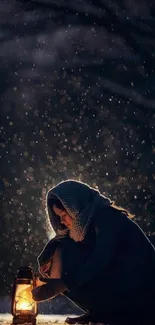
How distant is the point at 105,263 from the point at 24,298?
0.69 metres

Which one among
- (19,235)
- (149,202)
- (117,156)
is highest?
(117,156)

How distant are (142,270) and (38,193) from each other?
36.1ft

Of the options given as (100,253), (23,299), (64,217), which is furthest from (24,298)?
(100,253)

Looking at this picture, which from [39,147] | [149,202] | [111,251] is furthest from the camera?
[39,147]

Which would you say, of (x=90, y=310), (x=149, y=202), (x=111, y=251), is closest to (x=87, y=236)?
(x=111, y=251)

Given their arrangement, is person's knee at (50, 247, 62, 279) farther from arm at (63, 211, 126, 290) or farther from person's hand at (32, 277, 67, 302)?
arm at (63, 211, 126, 290)

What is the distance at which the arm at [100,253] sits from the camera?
3.06m

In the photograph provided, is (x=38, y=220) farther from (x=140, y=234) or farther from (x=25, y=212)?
(x=140, y=234)

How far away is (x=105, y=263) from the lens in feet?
10.1

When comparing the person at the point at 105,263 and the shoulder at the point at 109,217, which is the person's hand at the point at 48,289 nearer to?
the person at the point at 105,263

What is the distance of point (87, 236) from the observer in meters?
3.24

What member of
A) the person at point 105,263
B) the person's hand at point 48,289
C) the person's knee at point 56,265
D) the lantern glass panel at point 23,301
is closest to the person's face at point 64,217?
the person at point 105,263

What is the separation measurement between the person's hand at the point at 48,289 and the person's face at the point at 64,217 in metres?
0.34

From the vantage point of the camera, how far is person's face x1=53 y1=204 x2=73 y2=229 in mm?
3297
